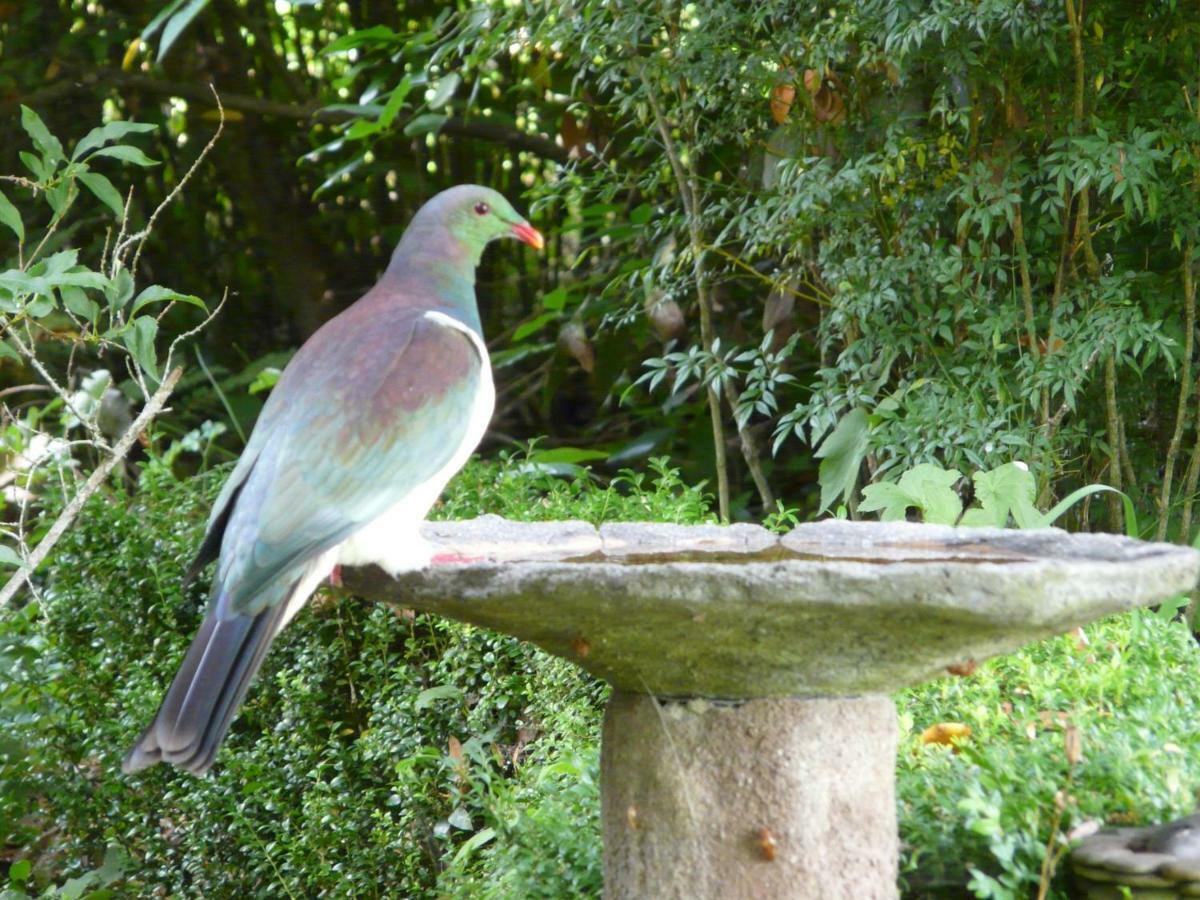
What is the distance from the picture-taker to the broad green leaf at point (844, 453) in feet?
12.8

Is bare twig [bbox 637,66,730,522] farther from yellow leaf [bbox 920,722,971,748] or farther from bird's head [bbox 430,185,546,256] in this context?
yellow leaf [bbox 920,722,971,748]

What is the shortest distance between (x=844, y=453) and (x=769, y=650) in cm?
206

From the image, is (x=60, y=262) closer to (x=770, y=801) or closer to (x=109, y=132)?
(x=109, y=132)

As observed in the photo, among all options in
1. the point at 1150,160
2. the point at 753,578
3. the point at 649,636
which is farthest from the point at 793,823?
the point at 1150,160

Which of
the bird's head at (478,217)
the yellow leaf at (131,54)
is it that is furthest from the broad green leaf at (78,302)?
Result: the yellow leaf at (131,54)

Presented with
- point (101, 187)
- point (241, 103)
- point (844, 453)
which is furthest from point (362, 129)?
point (101, 187)

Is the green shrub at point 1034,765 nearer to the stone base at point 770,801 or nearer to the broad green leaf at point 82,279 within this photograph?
the stone base at point 770,801

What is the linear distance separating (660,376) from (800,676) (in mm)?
2190

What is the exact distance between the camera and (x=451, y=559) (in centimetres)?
228

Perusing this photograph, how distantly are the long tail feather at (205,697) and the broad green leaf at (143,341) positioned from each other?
0.77 metres

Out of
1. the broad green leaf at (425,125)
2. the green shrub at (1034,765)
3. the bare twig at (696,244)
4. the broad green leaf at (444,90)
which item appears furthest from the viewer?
the broad green leaf at (425,125)

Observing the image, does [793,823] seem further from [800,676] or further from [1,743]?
[1,743]

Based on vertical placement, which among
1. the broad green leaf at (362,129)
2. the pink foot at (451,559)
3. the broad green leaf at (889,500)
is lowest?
the broad green leaf at (889,500)

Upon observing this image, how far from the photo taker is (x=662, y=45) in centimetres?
431
